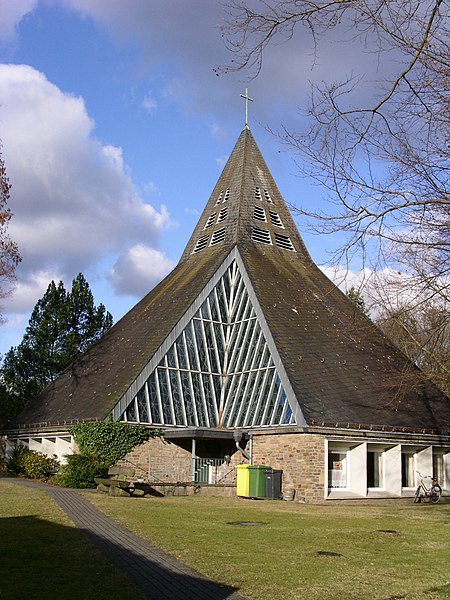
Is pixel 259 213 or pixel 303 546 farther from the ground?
pixel 259 213

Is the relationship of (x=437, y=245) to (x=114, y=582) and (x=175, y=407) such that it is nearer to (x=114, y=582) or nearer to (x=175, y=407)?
(x=114, y=582)

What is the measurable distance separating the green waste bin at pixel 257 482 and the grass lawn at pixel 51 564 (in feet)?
27.2

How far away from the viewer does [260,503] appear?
748 inches

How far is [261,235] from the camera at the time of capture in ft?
104

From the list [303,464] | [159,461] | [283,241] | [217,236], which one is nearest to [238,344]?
[159,461]

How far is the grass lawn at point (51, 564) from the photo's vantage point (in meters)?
7.07

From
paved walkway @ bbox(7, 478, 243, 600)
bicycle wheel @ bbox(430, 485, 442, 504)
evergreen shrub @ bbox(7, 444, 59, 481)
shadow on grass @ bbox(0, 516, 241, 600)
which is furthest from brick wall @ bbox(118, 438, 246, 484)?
shadow on grass @ bbox(0, 516, 241, 600)

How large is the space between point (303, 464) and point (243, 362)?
5749 mm

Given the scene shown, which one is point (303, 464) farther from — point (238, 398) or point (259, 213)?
point (259, 213)

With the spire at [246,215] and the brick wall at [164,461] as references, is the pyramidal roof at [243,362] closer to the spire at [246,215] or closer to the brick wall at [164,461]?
the spire at [246,215]

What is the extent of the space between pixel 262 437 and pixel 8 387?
2185 centimetres

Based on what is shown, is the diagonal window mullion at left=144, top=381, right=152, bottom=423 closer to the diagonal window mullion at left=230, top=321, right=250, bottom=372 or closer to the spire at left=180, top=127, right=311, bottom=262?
the diagonal window mullion at left=230, top=321, right=250, bottom=372

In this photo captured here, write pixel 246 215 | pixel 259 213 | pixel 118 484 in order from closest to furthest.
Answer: pixel 118 484
pixel 246 215
pixel 259 213

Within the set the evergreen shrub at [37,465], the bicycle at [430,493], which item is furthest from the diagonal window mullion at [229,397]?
the bicycle at [430,493]
